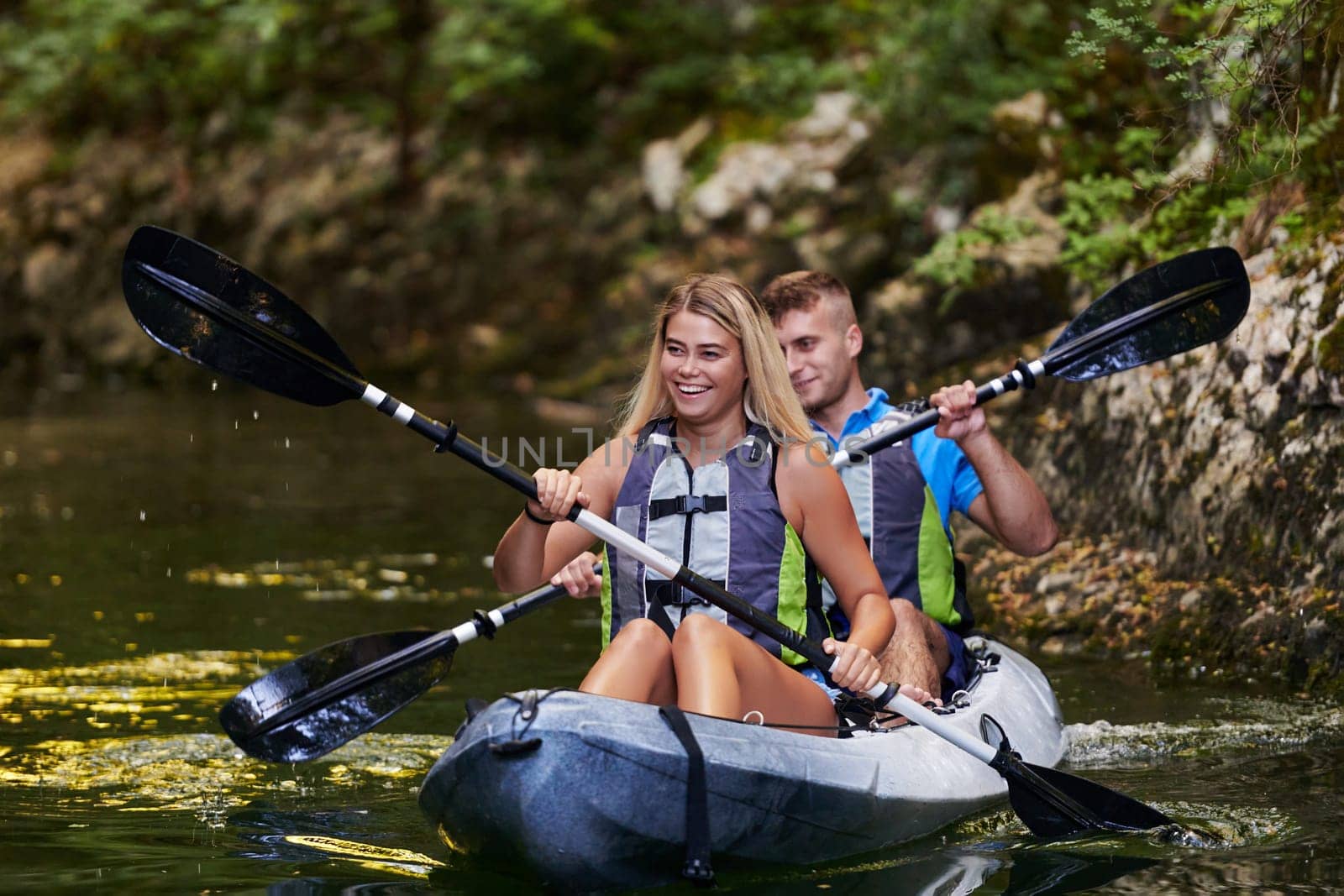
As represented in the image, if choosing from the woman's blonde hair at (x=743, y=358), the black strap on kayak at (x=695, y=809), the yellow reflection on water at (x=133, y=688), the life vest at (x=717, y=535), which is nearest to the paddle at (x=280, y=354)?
the life vest at (x=717, y=535)

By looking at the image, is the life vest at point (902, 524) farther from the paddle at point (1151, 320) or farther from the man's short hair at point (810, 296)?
the man's short hair at point (810, 296)

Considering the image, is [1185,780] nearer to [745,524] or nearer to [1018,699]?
[1018,699]

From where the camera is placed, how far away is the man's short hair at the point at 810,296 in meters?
4.65

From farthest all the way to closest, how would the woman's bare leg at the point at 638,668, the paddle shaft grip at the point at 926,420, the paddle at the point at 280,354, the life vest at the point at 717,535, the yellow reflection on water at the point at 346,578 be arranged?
1. the yellow reflection on water at the point at 346,578
2. the paddle shaft grip at the point at 926,420
3. the paddle at the point at 280,354
4. the life vest at the point at 717,535
5. the woman's bare leg at the point at 638,668

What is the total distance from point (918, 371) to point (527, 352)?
21.5 ft

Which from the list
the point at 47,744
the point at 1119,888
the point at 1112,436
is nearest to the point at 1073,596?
the point at 1112,436

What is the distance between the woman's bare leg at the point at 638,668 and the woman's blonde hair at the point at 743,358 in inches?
23.6

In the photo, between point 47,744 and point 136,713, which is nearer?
point 47,744

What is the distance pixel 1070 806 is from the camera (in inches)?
148

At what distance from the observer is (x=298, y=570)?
7.42m

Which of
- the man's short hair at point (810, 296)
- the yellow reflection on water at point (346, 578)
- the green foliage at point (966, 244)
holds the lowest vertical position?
the yellow reflection on water at point (346, 578)

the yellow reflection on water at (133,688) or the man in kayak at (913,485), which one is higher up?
the man in kayak at (913,485)

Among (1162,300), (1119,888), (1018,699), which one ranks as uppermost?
(1162,300)

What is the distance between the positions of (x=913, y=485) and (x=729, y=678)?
4.21 ft
